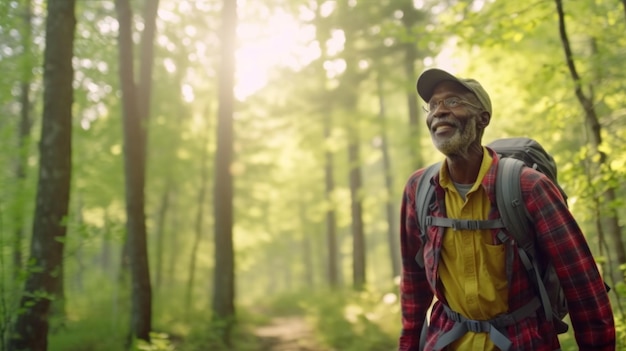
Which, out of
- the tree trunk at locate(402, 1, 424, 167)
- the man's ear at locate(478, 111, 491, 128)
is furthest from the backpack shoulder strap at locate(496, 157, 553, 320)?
the tree trunk at locate(402, 1, 424, 167)

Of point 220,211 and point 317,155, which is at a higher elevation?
point 317,155

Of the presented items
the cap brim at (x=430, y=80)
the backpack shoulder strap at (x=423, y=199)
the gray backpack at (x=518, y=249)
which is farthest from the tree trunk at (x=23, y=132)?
the gray backpack at (x=518, y=249)

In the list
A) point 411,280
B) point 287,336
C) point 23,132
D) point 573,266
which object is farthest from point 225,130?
point 573,266

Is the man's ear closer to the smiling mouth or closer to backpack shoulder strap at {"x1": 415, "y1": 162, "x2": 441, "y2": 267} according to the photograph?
the smiling mouth

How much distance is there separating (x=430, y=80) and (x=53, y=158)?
15.5 feet

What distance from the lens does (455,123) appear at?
7.91ft

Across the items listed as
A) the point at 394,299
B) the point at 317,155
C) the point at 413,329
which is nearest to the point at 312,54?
the point at 317,155

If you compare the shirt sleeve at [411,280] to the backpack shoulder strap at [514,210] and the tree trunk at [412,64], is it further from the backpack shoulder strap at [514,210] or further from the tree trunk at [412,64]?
the tree trunk at [412,64]

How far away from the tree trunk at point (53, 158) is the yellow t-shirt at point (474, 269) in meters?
4.62

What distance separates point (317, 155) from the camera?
60.7ft

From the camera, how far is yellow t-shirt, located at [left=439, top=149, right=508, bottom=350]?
7.25 ft

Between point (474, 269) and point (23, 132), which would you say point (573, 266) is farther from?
point (23, 132)

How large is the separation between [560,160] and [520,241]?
20.3 ft

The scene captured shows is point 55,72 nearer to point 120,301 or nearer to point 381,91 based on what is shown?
point 120,301
